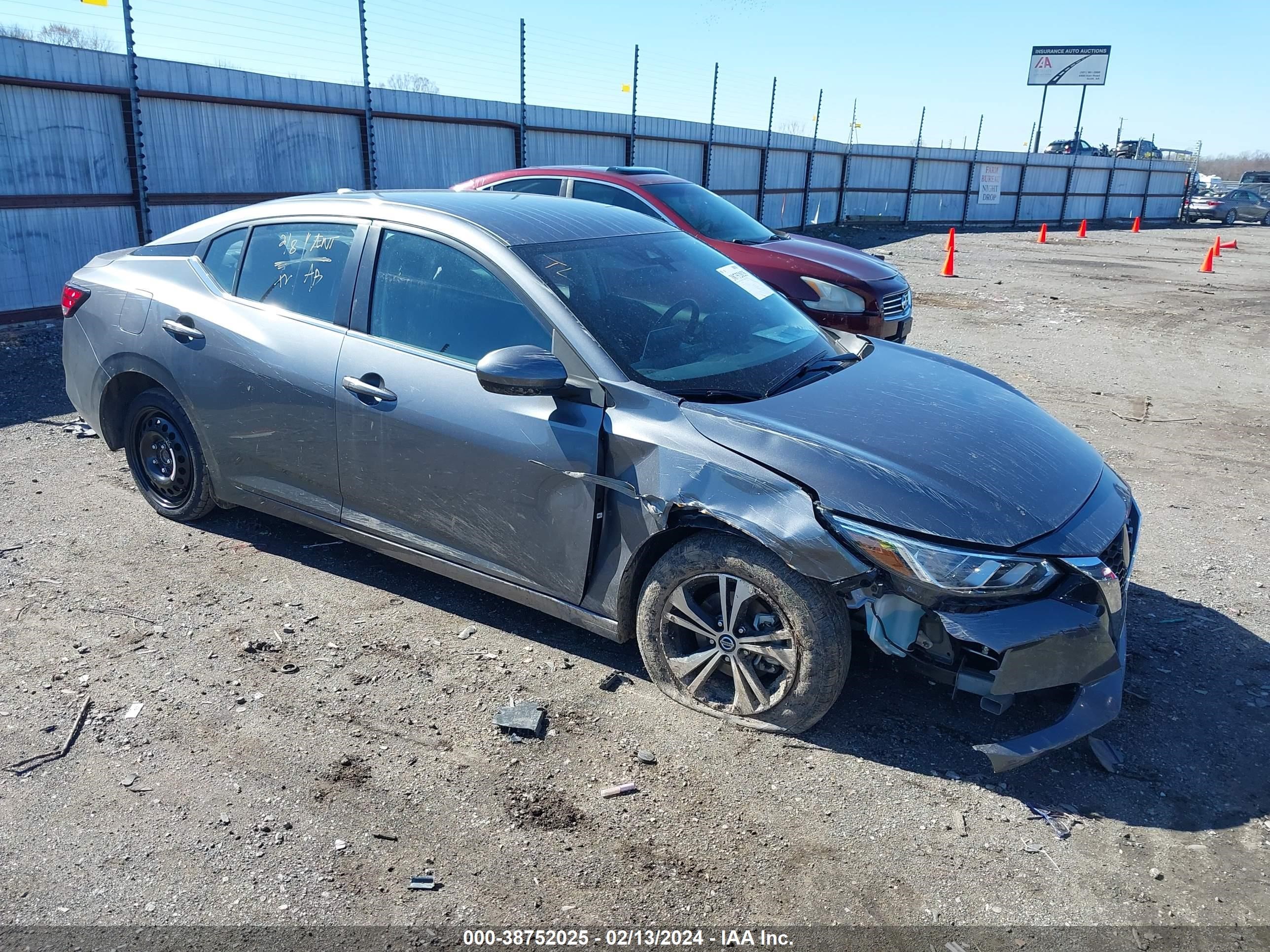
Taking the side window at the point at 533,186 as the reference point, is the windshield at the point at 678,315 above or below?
below

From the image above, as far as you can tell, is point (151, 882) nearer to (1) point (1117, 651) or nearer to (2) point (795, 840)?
(2) point (795, 840)

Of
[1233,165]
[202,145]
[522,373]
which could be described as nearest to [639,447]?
[522,373]

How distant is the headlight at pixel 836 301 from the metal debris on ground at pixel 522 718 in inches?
227

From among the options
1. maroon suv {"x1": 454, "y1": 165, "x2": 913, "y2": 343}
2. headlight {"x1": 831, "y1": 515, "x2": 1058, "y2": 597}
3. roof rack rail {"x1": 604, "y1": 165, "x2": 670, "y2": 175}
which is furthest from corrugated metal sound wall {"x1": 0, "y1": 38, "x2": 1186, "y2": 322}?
headlight {"x1": 831, "y1": 515, "x2": 1058, "y2": 597}

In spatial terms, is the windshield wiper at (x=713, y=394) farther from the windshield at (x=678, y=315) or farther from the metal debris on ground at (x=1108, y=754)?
the metal debris on ground at (x=1108, y=754)

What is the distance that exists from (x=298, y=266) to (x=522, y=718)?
2.36m

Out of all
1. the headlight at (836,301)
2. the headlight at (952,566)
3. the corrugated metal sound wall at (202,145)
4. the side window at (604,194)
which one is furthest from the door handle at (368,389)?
the corrugated metal sound wall at (202,145)

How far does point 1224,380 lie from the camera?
9.50 metres

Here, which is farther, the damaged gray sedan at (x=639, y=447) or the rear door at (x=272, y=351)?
the rear door at (x=272, y=351)

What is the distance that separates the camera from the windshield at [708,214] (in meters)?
9.05

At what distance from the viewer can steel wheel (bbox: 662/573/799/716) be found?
129 inches

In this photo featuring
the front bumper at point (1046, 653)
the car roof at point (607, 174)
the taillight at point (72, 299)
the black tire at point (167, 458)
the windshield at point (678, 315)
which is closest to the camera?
the front bumper at point (1046, 653)

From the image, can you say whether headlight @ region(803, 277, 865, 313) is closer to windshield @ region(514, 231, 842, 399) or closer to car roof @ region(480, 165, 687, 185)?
car roof @ region(480, 165, 687, 185)

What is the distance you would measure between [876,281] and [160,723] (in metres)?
6.89
